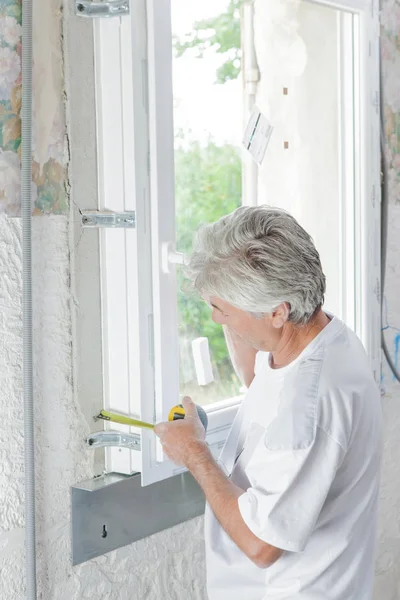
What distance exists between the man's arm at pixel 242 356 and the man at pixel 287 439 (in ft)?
0.60

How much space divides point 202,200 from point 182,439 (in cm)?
59

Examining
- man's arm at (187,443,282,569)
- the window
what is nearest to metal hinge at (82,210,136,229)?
the window

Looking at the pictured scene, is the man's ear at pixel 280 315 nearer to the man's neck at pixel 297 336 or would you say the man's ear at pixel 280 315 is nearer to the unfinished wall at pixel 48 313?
the man's neck at pixel 297 336

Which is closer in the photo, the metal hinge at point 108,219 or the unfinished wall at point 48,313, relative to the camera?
the unfinished wall at point 48,313

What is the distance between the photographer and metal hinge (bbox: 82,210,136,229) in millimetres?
1470

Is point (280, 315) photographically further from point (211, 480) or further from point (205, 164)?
point (205, 164)

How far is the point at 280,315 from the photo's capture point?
4.17ft

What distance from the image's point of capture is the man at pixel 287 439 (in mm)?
1181

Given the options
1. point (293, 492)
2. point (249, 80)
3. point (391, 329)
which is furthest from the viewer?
point (391, 329)

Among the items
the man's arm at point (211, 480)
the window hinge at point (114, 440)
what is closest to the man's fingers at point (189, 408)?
the man's arm at point (211, 480)

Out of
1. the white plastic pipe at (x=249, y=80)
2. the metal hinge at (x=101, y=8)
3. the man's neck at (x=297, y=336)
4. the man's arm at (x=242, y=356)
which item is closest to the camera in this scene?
the man's neck at (x=297, y=336)

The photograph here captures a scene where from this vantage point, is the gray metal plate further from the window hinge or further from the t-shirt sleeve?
the t-shirt sleeve

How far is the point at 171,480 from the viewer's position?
1649mm

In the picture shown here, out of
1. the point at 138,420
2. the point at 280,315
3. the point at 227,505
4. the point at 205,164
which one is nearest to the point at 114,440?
the point at 138,420
